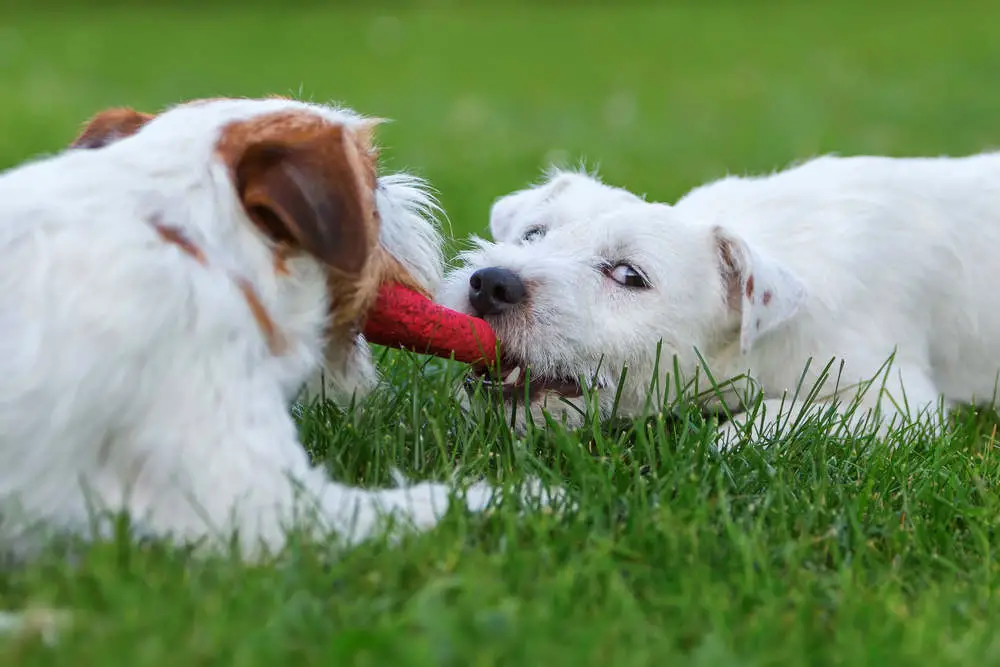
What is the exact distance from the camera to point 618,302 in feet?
14.0

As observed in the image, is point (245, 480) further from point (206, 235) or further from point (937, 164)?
point (937, 164)

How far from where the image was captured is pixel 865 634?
2.75 meters

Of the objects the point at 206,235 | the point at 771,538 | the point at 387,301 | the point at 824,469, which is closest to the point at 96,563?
the point at 206,235

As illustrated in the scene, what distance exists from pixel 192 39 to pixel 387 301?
62.5 feet

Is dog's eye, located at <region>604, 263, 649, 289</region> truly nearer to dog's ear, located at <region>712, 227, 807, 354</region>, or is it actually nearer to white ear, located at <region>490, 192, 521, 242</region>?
dog's ear, located at <region>712, 227, 807, 354</region>

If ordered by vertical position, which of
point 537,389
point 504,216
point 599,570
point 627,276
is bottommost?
point 599,570

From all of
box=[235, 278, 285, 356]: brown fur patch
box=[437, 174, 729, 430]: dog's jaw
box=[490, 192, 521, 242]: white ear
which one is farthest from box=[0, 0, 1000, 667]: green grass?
box=[490, 192, 521, 242]: white ear

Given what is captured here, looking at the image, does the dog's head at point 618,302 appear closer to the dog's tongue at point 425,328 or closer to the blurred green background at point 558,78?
the dog's tongue at point 425,328

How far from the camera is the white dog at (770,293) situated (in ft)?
13.7

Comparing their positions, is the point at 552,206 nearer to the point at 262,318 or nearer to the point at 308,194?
the point at 308,194

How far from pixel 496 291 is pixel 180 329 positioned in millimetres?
Result: 1411

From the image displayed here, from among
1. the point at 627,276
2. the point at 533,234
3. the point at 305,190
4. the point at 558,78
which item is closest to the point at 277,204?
the point at 305,190

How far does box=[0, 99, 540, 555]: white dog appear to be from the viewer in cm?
292

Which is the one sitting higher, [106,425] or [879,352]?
[879,352]
